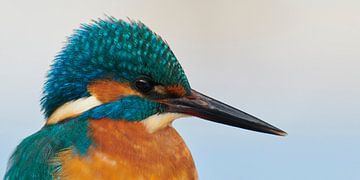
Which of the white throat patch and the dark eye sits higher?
the dark eye

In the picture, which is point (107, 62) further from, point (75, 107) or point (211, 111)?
point (211, 111)

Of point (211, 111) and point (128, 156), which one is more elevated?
point (211, 111)

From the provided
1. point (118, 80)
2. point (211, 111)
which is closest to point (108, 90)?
point (118, 80)

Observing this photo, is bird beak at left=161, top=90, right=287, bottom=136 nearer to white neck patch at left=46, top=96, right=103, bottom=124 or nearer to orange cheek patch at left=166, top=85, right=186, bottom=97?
orange cheek patch at left=166, top=85, right=186, bottom=97

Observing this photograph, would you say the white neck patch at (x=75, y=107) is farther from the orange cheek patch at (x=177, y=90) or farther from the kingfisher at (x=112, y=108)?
the orange cheek patch at (x=177, y=90)

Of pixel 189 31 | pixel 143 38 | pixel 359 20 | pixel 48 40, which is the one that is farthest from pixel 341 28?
pixel 143 38

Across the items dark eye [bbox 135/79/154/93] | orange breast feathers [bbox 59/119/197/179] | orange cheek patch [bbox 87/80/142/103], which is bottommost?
orange breast feathers [bbox 59/119/197/179]

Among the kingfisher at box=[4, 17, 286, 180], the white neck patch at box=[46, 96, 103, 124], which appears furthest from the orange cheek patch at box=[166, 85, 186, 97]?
the white neck patch at box=[46, 96, 103, 124]

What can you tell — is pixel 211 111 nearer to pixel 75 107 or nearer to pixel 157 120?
pixel 157 120
